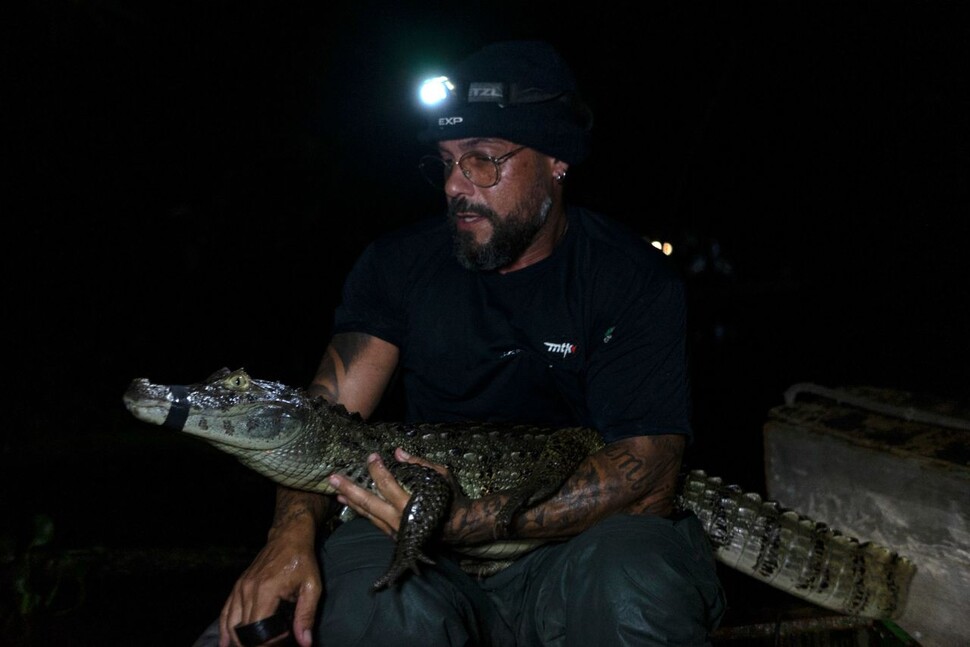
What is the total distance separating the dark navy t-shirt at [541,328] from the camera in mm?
2432

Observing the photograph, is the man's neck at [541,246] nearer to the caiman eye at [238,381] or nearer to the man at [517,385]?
the man at [517,385]

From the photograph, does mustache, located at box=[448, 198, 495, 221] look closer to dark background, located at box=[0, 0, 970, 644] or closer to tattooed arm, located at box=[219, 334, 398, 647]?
tattooed arm, located at box=[219, 334, 398, 647]

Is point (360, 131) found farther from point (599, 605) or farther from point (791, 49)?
point (599, 605)

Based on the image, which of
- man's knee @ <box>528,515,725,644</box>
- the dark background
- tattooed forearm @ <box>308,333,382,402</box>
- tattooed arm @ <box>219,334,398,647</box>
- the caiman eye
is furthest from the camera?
the dark background

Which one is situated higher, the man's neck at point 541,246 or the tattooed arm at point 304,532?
the man's neck at point 541,246

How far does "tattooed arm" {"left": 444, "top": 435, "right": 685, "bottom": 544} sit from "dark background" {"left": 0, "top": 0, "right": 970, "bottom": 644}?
2.11 metres

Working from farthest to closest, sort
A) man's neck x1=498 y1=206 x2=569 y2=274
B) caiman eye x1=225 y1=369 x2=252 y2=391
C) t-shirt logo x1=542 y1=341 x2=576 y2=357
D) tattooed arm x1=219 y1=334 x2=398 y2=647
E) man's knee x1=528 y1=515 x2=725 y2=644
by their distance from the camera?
man's neck x1=498 y1=206 x2=569 y2=274, t-shirt logo x1=542 y1=341 x2=576 y2=357, caiman eye x1=225 y1=369 x2=252 y2=391, tattooed arm x1=219 y1=334 x2=398 y2=647, man's knee x1=528 y1=515 x2=725 y2=644

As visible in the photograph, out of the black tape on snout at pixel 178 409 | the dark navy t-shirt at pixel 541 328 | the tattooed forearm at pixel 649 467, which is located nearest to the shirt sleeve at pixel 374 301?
the dark navy t-shirt at pixel 541 328

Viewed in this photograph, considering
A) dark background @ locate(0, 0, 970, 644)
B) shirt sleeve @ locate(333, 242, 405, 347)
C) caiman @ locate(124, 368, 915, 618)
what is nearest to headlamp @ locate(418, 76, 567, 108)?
shirt sleeve @ locate(333, 242, 405, 347)

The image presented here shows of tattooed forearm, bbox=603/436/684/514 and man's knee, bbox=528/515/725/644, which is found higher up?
tattooed forearm, bbox=603/436/684/514

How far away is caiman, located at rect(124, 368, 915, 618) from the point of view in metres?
2.25

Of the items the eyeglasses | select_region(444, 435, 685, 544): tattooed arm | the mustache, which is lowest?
select_region(444, 435, 685, 544): tattooed arm

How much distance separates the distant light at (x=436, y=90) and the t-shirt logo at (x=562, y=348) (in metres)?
0.90

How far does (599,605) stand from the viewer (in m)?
2.08
